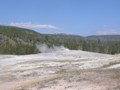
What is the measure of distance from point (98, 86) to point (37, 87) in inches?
185

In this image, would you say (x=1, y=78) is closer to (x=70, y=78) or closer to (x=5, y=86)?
(x=5, y=86)

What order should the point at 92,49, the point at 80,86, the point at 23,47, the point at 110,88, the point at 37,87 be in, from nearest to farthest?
the point at 110,88 → the point at 80,86 → the point at 37,87 → the point at 23,47 → the point at 92,49

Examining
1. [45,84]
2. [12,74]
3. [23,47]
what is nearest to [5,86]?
[45,84]

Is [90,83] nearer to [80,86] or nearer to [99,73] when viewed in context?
[80,86]

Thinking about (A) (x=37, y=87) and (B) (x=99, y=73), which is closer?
(A) (x=37, y=87)

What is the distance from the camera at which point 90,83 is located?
76.6ft

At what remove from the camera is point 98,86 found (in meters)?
22.1

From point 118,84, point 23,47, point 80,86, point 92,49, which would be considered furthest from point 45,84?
point 92,49

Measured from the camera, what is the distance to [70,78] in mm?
26141

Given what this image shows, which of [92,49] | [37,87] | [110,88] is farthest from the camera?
[92,49]

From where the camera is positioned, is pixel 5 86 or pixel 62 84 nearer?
pixel 62 84

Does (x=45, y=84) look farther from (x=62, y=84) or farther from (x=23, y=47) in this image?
(x=23, y=47)

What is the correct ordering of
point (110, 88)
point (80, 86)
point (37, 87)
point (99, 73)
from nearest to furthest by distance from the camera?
point (110, 88), point (80, 86), point (37, 87), point (99, 73)

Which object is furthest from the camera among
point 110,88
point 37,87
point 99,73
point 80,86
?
point 99,73
